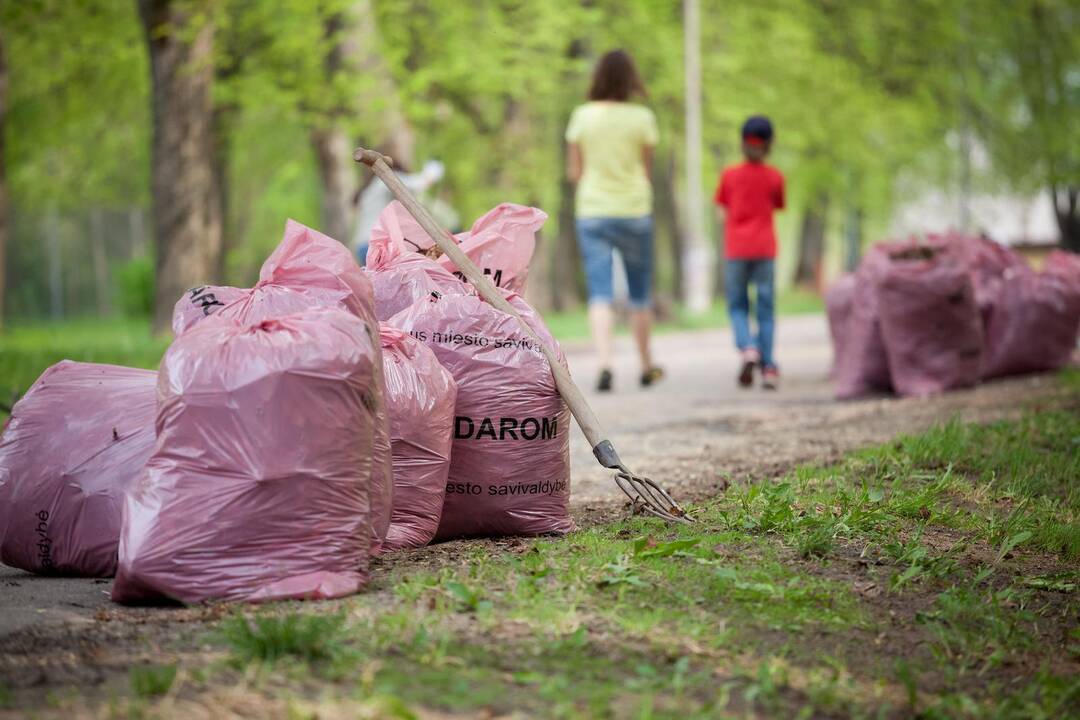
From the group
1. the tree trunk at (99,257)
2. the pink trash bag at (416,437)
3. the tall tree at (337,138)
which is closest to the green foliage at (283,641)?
the pink trash bag at (416,437)

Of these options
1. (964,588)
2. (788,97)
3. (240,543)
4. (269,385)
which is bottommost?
(964,588)

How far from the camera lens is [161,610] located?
→ 332cm

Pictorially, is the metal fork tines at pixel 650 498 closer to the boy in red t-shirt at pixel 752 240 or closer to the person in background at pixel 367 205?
the boy in red t-shirt at pixel 752 240

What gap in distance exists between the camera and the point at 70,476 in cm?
399

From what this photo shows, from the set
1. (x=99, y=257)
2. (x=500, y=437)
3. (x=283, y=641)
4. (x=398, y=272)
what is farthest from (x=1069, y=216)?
(x=283, y=641)

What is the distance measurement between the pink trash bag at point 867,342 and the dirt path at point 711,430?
0.20 metres

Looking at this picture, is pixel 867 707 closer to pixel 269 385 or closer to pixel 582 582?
pixel 582 582

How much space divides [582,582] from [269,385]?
2.92ft

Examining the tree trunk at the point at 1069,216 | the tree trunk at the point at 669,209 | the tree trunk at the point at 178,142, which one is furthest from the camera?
the tree trunk at the point at 669,209

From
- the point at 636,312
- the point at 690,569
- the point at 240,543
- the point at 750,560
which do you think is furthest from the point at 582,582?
the point at 636,312

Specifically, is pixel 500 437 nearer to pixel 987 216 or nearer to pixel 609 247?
pixel 609 247

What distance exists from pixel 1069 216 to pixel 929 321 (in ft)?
52.7

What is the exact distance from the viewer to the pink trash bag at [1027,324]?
9.89m

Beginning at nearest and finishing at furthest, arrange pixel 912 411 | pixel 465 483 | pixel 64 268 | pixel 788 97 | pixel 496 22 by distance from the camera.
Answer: pixel 465 483 < pixel 912 411 < pixel 496 22 < pixel 788 97 < pixel 64 268
